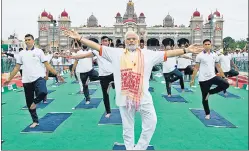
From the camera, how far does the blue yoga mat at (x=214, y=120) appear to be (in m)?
6.06

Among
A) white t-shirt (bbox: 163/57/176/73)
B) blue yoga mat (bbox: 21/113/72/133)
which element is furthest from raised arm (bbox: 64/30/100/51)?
white t-shirt (bbox: 163/57/176/73)

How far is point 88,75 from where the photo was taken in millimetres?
8656

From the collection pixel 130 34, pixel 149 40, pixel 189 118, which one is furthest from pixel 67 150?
pixel 149 40

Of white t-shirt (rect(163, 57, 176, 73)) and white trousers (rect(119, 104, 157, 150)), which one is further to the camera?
white t-shirt (rect(163, 57, 176, 73))

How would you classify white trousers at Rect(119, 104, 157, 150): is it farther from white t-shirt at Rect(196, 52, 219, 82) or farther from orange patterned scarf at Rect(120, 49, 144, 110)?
white t-shirt at Rect(196, 52, 219, 82)

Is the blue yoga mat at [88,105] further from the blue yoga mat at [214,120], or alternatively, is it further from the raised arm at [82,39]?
the raised arm at [82,39]

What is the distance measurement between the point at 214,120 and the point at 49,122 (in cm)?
342

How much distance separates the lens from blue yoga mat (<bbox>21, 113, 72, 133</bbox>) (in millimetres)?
5555

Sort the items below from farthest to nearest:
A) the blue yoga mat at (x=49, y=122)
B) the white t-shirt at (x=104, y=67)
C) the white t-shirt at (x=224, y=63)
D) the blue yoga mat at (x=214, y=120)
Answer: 1. the white t-shirt at (x=224, y=63)
2. the white t-shirt at (x=104, y=67)
3. the blue yoga mat at (x=214, y=120)
4. the blue yoga mat at (x=49, y=122)

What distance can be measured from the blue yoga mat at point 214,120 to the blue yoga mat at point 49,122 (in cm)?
293

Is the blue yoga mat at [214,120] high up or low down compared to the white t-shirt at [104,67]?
down

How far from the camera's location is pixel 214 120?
6.50m

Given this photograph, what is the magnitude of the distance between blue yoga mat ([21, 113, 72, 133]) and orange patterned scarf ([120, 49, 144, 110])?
7.11 feet

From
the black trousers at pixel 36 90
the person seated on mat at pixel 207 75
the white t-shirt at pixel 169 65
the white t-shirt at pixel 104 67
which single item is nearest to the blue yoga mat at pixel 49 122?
the black trousers at pixel 36 90
